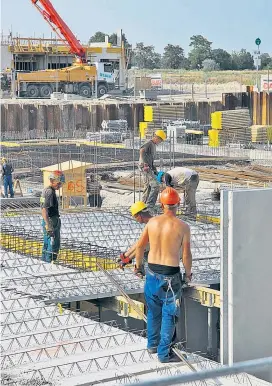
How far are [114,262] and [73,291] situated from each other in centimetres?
139

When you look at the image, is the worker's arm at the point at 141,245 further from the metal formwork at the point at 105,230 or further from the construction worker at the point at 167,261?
the metal formwork at the point at 105,230

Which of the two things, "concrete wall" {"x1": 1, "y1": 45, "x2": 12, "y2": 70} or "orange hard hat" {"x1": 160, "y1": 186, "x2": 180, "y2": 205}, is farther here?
"concrete wall" {"x1": 1, "y1": 45, "x2": 12, "y2": 70}

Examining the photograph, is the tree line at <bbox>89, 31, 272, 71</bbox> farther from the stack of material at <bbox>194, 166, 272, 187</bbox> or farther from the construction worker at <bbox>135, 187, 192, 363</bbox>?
the construction worker at <bbox>135, 187, 192, 363</bbox>

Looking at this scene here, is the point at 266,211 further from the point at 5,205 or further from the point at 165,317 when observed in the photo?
the point at 5,205

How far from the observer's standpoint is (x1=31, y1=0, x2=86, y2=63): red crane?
45969 mm

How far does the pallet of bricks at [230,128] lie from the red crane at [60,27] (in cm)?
1430

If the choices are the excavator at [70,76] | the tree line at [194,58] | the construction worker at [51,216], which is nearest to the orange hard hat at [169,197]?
the construction worker at [51,216]

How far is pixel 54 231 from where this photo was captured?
1087 centimetres

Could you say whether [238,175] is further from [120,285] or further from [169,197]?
[169,197]

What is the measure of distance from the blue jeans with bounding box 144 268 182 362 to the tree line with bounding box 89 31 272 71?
8613cm

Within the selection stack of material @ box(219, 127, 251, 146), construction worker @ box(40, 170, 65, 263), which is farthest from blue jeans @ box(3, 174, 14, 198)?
stack of material @ box(219, 127, 251, 146)

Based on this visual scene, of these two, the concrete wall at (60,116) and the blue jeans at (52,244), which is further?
the concrete wall at (60,116)

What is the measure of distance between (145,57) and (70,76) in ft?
200

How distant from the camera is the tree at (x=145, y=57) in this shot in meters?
106
